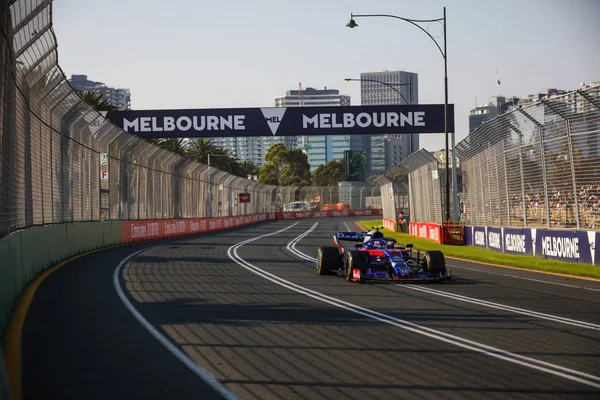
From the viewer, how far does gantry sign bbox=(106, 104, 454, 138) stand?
37.1m

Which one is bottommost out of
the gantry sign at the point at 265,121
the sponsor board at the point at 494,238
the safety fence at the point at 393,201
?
the sponsor board at the point at 494,238

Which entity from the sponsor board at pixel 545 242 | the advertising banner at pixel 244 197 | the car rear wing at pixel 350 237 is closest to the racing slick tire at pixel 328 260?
the car rear wing at pixel 350 237

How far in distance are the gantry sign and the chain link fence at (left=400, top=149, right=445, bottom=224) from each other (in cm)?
184

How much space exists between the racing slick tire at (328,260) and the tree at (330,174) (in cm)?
14588

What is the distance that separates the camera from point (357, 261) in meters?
15.8

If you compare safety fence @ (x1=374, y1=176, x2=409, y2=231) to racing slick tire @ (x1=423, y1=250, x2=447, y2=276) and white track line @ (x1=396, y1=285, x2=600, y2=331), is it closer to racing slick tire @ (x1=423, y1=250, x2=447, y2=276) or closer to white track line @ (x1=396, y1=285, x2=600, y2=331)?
racing slick tire @ (x1=423, y1=250, x2=447, y2=276)

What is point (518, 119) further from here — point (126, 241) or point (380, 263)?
point (126, 241)

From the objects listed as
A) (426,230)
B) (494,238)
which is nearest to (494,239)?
(494,238)

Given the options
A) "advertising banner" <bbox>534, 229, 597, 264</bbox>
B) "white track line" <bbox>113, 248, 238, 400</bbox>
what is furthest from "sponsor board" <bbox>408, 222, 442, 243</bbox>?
"white track line" <bbox>113, 248, 238, 400</bbox>

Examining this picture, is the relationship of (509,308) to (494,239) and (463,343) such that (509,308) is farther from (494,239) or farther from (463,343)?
(494,239)

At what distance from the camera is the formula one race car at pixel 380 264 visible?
51.7ft

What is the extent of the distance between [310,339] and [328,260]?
823 centimetres

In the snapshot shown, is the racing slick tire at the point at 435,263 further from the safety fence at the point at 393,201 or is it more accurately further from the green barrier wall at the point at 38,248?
the safety fence at the point at 393,201

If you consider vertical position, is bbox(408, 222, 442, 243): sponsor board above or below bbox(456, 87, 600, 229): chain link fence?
below
